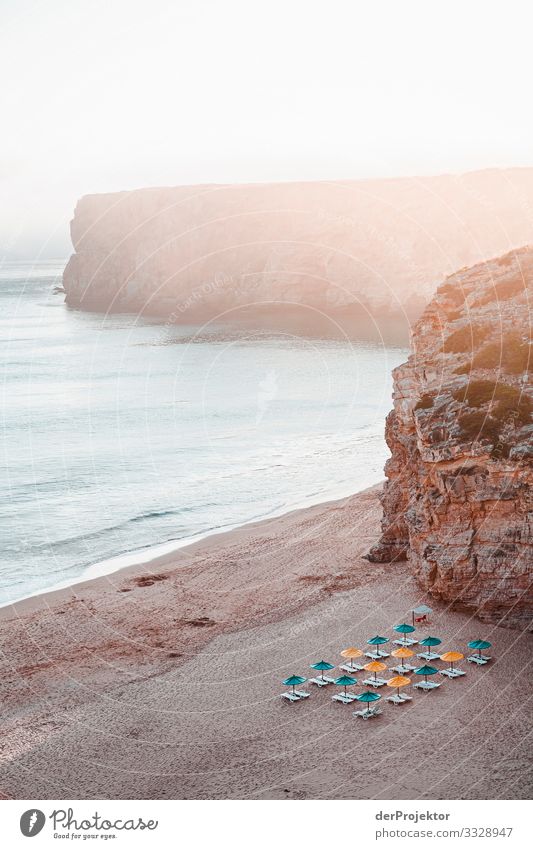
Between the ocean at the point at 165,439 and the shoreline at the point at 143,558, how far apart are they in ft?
0.55

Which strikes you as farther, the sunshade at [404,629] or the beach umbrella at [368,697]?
the sunshade at [404,629]

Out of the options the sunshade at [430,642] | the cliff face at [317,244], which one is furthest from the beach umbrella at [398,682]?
the cliff face at [317,244]

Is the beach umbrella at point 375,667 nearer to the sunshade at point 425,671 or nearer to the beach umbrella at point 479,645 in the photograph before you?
the sunshade at point 425,671

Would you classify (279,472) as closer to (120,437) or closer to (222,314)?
(120,437)

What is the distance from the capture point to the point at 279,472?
4928 centimetres

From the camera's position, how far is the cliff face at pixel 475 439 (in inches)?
1000

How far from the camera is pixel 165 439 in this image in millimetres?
56969

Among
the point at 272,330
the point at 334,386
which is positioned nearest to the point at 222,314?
the point at 272,330

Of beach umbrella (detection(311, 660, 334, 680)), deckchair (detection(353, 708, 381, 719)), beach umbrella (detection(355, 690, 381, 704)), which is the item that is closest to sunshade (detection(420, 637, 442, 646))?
beach umbrella (detection(311, 660, 334, 680))

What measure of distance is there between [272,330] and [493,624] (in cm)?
8143

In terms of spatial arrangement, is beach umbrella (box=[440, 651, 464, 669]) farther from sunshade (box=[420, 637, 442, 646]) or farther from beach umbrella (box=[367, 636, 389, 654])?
beach umbrella (box=[367, 636, 389, 654])

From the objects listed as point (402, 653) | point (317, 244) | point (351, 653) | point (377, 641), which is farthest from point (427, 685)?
point (317, 244)

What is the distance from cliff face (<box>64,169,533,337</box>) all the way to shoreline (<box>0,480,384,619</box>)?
66.2 metres

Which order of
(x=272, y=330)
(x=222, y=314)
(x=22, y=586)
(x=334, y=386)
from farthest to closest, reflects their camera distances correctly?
(x=222, y=314) < (x=272, y=330) < (x=334, y=386) < (x=22, y=586)
